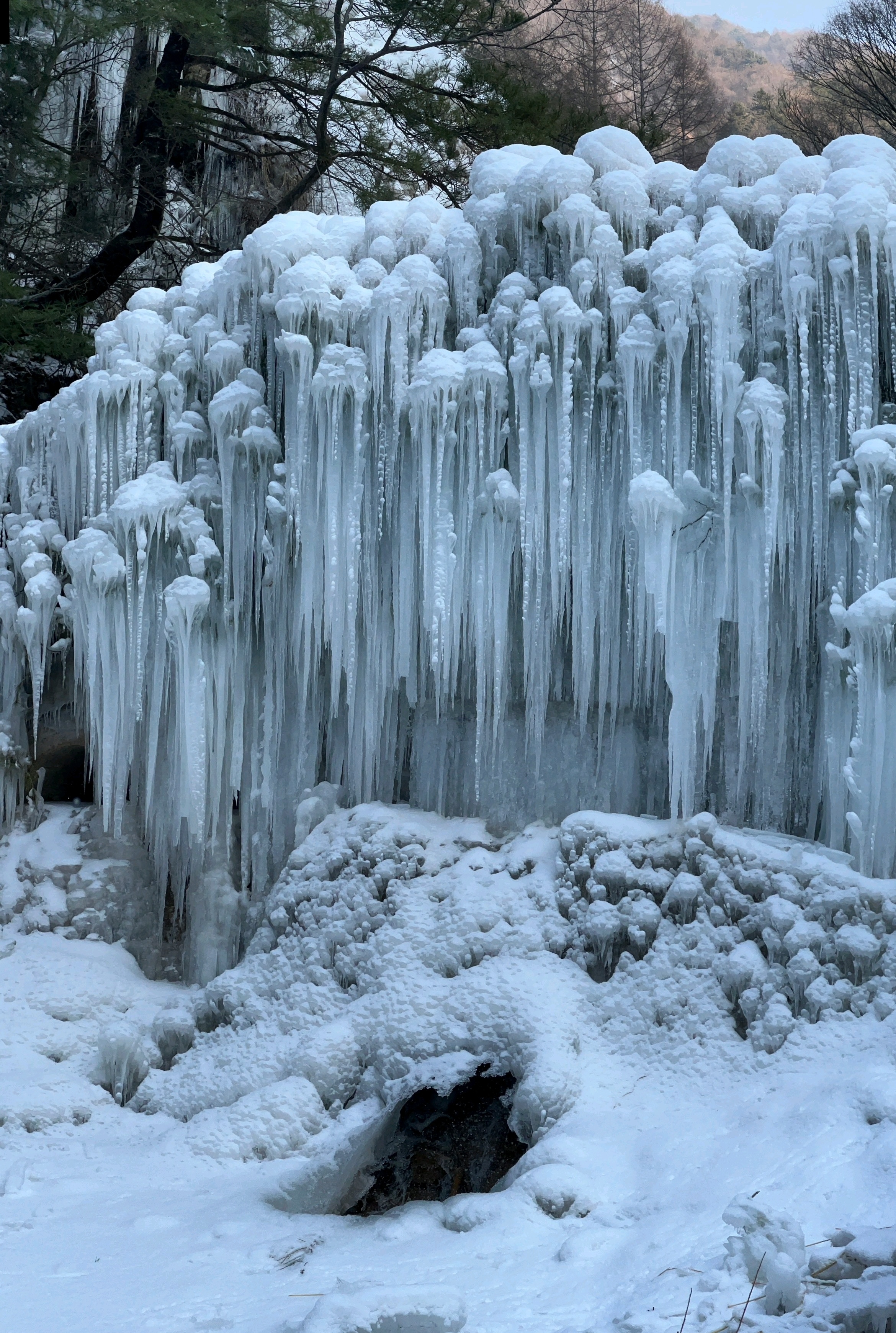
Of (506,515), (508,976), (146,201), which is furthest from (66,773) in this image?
(146,201)

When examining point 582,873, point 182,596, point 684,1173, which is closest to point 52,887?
point 182,596

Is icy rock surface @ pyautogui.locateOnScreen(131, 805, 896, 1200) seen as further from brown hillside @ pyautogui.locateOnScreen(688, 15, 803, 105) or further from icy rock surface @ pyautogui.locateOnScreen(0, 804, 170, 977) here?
brown hillside @ pyautogui.locateOnScreen(688, 15, 803, 105)

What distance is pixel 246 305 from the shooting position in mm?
6680

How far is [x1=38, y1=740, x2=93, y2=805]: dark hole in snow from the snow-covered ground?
2.90 feet

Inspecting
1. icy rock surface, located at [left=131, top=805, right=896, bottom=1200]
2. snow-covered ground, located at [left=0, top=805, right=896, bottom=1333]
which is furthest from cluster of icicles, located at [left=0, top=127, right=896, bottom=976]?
snow-covered ground, located at [left=0, top=805, right=896, bottom=1333]

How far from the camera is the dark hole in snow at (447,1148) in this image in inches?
198

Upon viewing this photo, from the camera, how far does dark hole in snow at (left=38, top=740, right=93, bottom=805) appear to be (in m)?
7.55

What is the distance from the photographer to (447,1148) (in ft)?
16.8

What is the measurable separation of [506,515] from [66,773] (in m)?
3.51

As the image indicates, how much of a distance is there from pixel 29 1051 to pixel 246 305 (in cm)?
412

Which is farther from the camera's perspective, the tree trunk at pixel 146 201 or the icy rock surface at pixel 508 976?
the tree trunk at pixel 146 201

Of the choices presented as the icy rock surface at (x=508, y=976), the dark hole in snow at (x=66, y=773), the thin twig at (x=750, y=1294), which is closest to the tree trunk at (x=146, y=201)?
the dark hole in snow at (x=66, y=773)

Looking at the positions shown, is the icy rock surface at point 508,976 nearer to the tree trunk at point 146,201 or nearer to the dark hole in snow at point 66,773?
the dark hole in snow at point 66,773

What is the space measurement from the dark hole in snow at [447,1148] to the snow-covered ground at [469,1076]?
12cm
